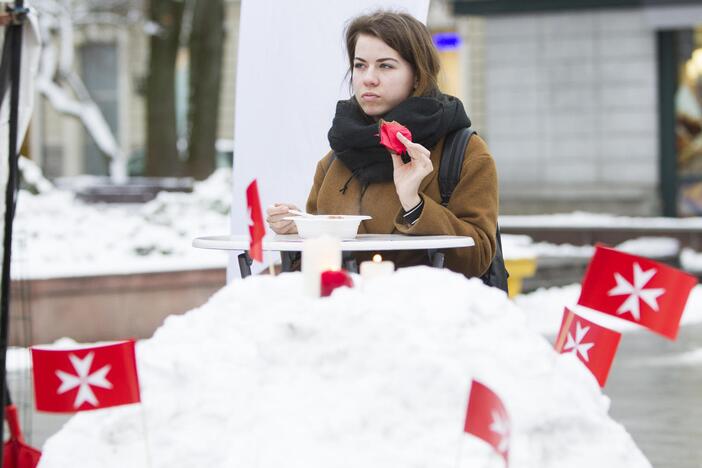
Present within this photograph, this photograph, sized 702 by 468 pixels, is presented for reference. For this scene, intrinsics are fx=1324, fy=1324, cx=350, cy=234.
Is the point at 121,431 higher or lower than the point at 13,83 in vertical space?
lower

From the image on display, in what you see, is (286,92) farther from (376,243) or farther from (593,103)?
(593,103)

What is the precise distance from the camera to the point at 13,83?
4102 millimetres

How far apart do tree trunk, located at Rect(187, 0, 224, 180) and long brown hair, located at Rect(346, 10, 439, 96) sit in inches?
457

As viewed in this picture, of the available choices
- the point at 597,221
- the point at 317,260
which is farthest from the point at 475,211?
the point at 597,221

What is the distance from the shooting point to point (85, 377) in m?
3.40

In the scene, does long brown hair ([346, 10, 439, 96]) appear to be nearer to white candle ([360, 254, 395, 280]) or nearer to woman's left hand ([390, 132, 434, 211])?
woman's left hand ([390, 132, 434, 211])

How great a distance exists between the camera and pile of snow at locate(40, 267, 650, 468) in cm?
295

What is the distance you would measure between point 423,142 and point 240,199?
1.72 metres

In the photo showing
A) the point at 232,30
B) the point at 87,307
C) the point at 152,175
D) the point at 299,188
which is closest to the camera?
the point at 299,188

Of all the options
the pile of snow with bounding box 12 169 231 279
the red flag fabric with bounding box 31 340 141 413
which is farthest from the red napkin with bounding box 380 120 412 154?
the pile of snow with bounding box 12 169 231 279

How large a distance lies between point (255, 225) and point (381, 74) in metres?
0.85

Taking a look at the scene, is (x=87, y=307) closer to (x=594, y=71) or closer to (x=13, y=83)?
(x=13, y=83)

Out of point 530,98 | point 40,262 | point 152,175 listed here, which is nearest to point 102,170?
point 530,98

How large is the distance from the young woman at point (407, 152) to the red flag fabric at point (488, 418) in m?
1.22
